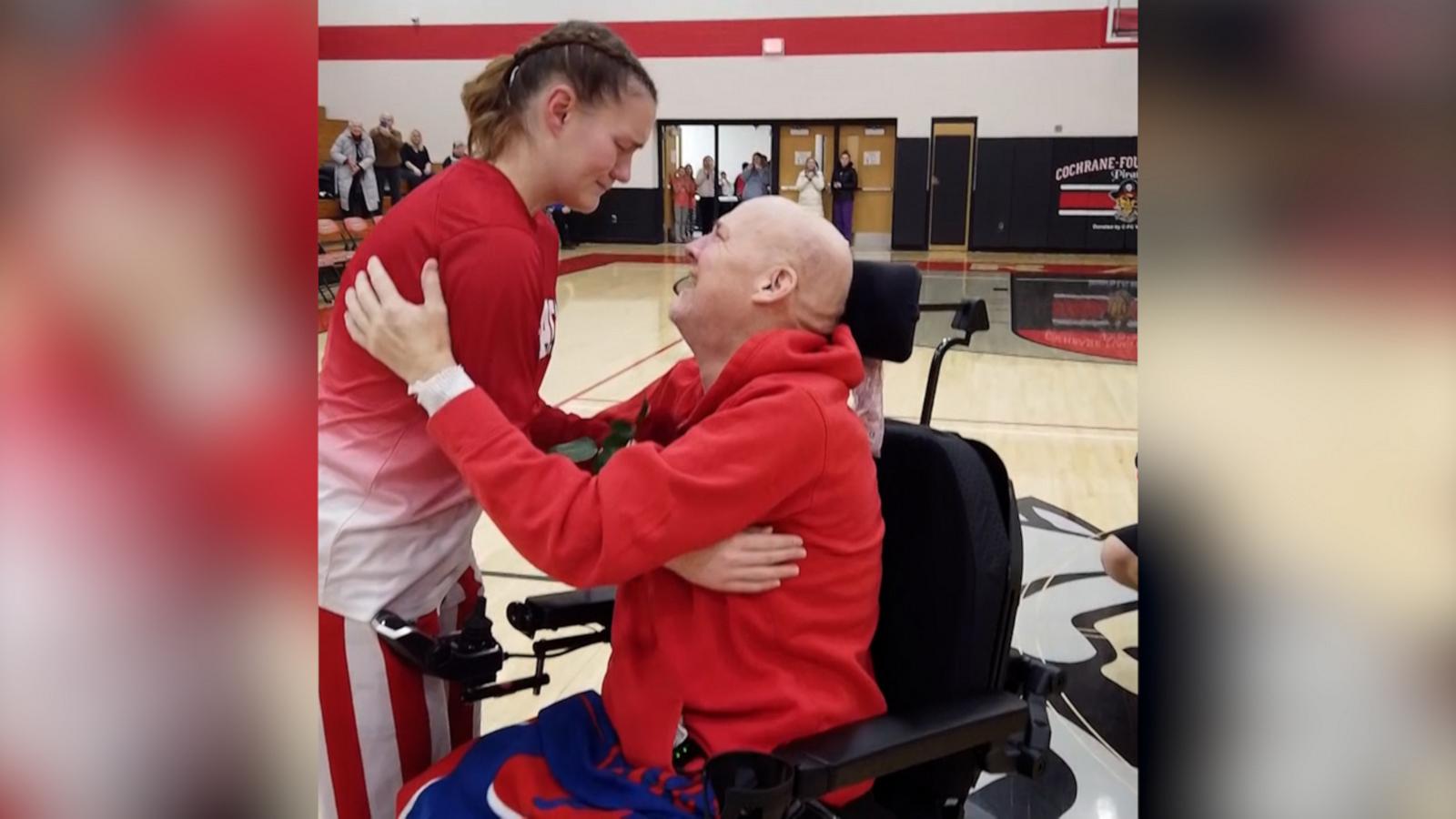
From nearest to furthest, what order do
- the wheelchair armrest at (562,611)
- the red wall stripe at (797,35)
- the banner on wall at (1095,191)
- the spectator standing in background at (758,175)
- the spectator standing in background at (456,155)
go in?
1. the spectator standing in background at (456,155)
2. the wheelchair armrest at (562,611)
3. the red wall stripe at (797,35)
4. the banner on wall at (1095,191)
5. the spectator standing in background at (758,175)

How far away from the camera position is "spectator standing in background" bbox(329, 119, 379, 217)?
12.4m

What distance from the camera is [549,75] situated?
4.80ft

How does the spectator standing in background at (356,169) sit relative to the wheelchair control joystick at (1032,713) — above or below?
above

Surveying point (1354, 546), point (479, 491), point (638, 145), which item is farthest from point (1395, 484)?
point (638, 145)

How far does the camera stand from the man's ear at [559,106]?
1457mm

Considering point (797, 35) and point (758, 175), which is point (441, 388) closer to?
point (797, 35)

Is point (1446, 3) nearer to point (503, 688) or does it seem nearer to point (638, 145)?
point (638, 145)

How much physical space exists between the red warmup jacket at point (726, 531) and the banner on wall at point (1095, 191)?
15.8m

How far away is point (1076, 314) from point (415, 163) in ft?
33.1

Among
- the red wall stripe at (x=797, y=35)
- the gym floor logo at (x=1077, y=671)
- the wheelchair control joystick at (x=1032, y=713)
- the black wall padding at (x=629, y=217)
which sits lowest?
the gym floor logo at (x=1077, y=671)

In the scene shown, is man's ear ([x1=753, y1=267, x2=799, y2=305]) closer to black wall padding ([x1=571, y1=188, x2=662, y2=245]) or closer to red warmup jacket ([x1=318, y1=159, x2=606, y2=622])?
red warmup jacket ([x1=318, y1=159, x2=606, y2=622])

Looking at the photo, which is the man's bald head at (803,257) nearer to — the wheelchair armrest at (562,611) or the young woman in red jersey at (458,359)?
the young woman in red jersey at (458,359)

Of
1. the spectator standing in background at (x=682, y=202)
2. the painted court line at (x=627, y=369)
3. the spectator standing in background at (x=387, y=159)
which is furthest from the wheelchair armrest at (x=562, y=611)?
the spectator standing in background at (x=682, y=202)

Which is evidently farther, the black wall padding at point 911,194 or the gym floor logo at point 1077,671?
the black wall padding at point 911,194
